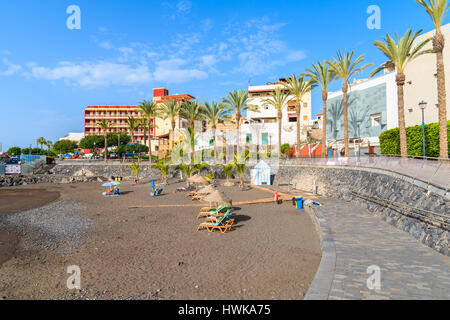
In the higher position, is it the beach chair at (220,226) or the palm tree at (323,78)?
the palm tree at (323,78)

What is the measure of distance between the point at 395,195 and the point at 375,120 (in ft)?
94.1

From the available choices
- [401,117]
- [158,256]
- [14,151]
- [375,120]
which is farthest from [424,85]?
[14,151]

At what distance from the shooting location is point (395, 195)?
1291 cm

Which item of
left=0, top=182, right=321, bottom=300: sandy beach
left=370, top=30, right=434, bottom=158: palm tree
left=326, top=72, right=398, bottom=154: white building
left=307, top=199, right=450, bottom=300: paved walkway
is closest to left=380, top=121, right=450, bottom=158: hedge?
left=370, top=30, right=434, bottom=158: palm tree

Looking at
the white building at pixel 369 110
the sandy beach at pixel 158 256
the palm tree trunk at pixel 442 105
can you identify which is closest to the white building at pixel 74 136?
the white building at pixel 369 110

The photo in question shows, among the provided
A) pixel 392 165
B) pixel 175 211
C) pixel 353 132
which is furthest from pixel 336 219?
pixel 353 132

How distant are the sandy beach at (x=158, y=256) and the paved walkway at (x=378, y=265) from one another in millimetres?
740

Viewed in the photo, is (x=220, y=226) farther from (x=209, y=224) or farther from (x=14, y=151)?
(x=14, y=151)

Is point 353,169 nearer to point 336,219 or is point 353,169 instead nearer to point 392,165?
point 392,165

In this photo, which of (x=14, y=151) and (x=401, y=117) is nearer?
(x=401, y=117)

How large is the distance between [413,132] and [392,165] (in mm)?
11859

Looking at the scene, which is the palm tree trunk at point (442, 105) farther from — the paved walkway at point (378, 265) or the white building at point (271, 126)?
the white building at point (271, 126)

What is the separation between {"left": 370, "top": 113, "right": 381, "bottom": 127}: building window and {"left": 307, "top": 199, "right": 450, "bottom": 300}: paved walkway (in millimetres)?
29990

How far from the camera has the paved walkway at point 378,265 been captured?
227 inches
